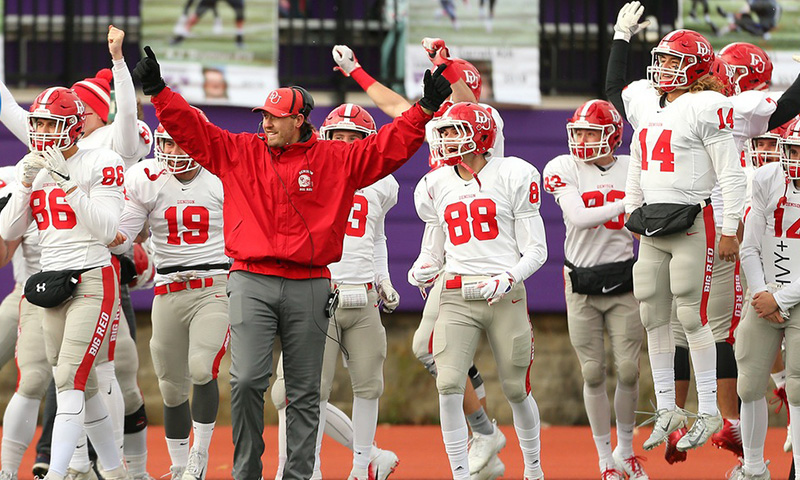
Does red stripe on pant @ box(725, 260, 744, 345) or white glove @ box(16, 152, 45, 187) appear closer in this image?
white glove @ box(16, 152, 45, 187)

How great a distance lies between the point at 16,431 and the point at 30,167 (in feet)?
5.63

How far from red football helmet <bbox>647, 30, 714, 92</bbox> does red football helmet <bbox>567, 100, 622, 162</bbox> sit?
873 millimetres

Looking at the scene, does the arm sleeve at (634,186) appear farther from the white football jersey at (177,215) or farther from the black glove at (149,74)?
the black glove at (149,74)

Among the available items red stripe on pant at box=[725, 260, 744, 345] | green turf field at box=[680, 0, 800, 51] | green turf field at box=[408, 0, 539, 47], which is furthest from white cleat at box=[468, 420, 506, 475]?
green turf field at box=[680, 0, 800, 51]

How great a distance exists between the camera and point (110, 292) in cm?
823

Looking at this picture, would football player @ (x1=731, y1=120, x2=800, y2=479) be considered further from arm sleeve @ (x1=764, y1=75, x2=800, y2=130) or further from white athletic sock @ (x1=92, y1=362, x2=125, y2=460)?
white athletic sock @ (x1=92, y1=362, x2=125, y2=460)

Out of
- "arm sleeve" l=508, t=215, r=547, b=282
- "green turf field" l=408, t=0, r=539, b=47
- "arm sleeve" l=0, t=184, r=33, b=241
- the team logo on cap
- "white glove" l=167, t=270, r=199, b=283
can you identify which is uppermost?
"green turf field" l=408, t=0, r=539, b=47

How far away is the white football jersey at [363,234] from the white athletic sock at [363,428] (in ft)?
2.51

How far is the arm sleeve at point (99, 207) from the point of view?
791 centimetres

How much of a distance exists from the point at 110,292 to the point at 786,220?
13.0 feet

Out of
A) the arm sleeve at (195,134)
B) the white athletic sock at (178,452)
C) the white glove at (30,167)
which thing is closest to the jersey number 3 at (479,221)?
the arm sleeve at (195,134)

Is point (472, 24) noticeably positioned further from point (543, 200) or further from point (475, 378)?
point (475, 378)

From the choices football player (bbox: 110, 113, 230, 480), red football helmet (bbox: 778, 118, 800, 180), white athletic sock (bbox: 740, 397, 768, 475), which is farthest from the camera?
football player (bbox: 110, 113, 230, 480)

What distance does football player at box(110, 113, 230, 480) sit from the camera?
8734 mm
